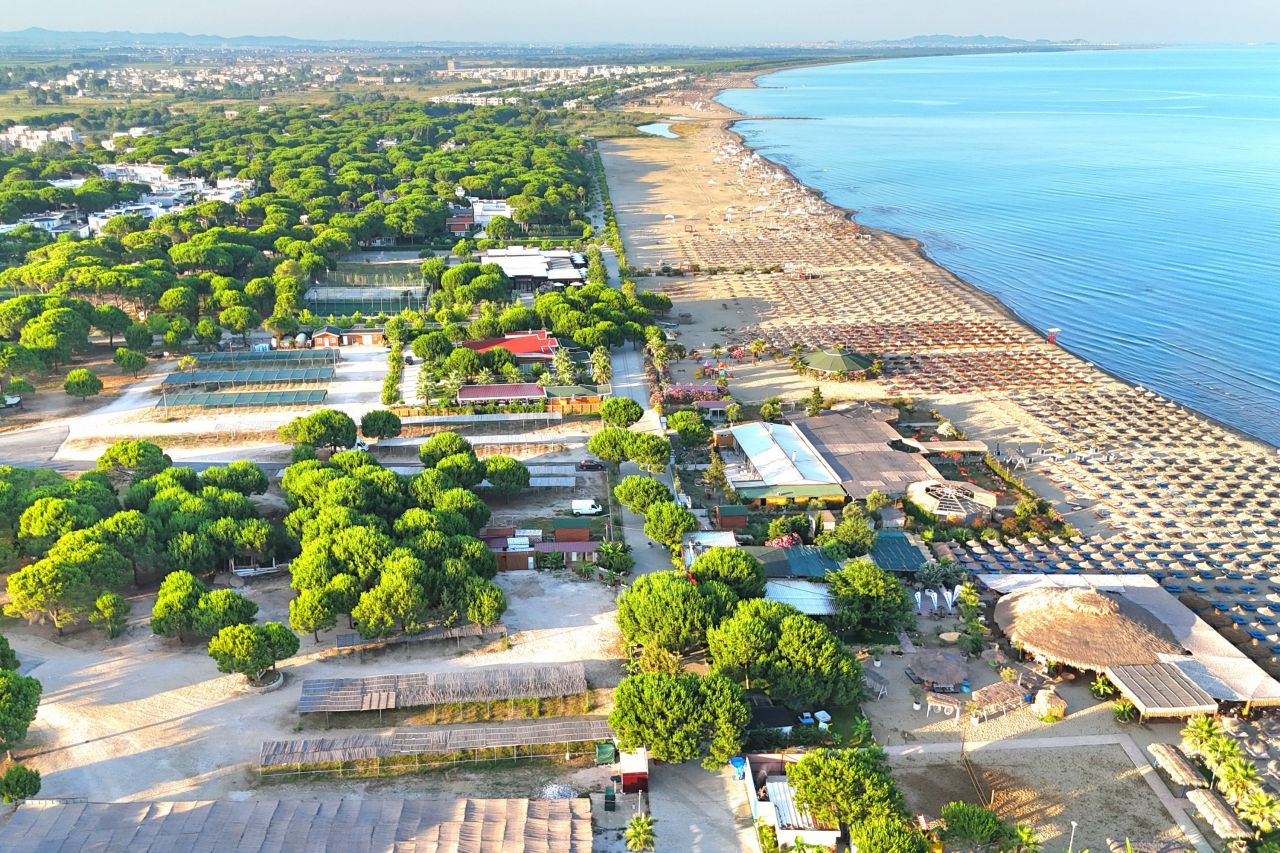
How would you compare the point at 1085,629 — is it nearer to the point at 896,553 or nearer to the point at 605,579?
the point at 896,553

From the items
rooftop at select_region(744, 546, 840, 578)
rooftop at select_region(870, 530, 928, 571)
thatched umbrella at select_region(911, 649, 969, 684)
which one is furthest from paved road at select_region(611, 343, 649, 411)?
thatched umbrella at select_region(911, 649, 969, 684)

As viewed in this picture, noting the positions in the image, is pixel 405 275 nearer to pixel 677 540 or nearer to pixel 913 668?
pixel 677 540

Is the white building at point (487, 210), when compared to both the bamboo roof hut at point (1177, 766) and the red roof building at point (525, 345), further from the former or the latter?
the bamboo roof hut at point (1177, 766)

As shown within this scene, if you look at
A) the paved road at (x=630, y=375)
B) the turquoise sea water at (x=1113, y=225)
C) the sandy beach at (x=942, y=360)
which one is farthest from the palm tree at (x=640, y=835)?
the turquoise sea water at (x=1113, y=225)

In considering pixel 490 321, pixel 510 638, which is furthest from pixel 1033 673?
pixel 490 321

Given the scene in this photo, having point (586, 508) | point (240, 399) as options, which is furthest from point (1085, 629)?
point (240, 399)

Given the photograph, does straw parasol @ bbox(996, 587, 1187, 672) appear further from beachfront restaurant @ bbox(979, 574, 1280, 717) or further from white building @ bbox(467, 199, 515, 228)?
white building @ bbox(467, 199, 515, 228)
